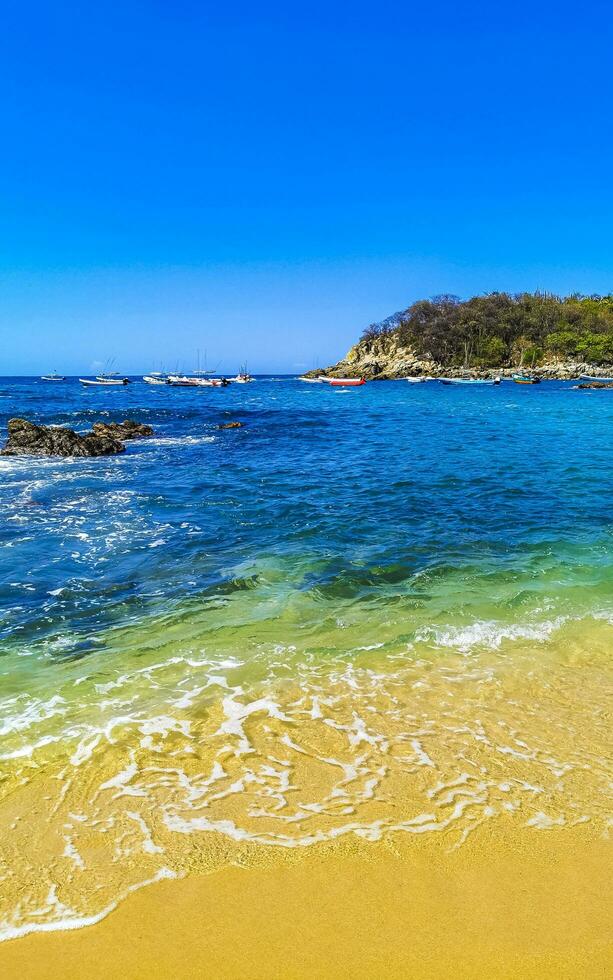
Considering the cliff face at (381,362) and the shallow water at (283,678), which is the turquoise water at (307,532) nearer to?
the shallow water at (283,678)

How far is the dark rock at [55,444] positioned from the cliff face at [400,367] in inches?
4084

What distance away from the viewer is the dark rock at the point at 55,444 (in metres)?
27.6

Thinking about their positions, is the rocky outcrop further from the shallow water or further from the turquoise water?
the shallow water

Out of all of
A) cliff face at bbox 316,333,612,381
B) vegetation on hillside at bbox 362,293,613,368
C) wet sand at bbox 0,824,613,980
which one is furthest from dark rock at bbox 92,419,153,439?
vegetation on hillside at bbox 362,293,613,368

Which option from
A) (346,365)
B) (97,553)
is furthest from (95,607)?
(346,365)

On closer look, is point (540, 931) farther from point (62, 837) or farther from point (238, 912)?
point (62, 837)

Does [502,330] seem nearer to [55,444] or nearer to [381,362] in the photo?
[381,362]

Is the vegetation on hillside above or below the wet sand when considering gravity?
above

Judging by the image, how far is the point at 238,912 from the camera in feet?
12.1

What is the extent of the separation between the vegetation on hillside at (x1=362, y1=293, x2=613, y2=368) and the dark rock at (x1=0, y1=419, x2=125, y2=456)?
121 m

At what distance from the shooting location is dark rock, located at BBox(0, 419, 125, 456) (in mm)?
27625

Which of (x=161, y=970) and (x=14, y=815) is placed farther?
(x=14, y=815)

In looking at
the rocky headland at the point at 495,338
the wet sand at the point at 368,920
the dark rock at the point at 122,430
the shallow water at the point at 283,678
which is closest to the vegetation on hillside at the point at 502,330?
the rocky headland at the point at 495,338

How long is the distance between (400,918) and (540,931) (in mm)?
918
